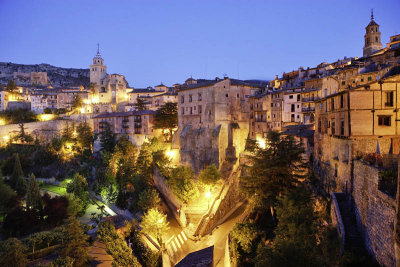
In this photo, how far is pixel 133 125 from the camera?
42.6m

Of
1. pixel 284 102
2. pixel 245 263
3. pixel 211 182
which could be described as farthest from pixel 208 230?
pixel 284 102

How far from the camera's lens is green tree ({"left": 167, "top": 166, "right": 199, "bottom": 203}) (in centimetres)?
2623

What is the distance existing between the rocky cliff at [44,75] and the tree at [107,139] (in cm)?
6587

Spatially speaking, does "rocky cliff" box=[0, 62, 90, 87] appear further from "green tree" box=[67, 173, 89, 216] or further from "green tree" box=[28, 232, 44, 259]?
"green tree" box=[28, 232, 44, 259]

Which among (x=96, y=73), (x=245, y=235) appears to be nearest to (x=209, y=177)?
(x=245, y=235)

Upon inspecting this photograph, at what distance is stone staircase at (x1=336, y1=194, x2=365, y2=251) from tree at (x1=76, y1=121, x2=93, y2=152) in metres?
42.4

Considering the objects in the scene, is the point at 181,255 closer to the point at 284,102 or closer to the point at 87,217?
the point at 87,217

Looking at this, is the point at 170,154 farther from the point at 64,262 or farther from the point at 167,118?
the point at 64,262

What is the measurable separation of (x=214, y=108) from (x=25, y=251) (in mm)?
23889

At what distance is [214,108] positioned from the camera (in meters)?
32.9

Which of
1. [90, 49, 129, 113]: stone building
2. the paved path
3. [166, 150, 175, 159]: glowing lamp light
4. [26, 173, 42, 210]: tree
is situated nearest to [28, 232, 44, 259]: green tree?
the paved path

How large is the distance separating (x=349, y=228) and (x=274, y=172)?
20.5 feet

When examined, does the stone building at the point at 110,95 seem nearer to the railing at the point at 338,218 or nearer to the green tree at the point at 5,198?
the green tree at the point at 5,198

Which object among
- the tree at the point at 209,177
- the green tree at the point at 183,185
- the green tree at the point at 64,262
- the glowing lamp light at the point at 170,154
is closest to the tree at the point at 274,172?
the tree at the point at 209,177
